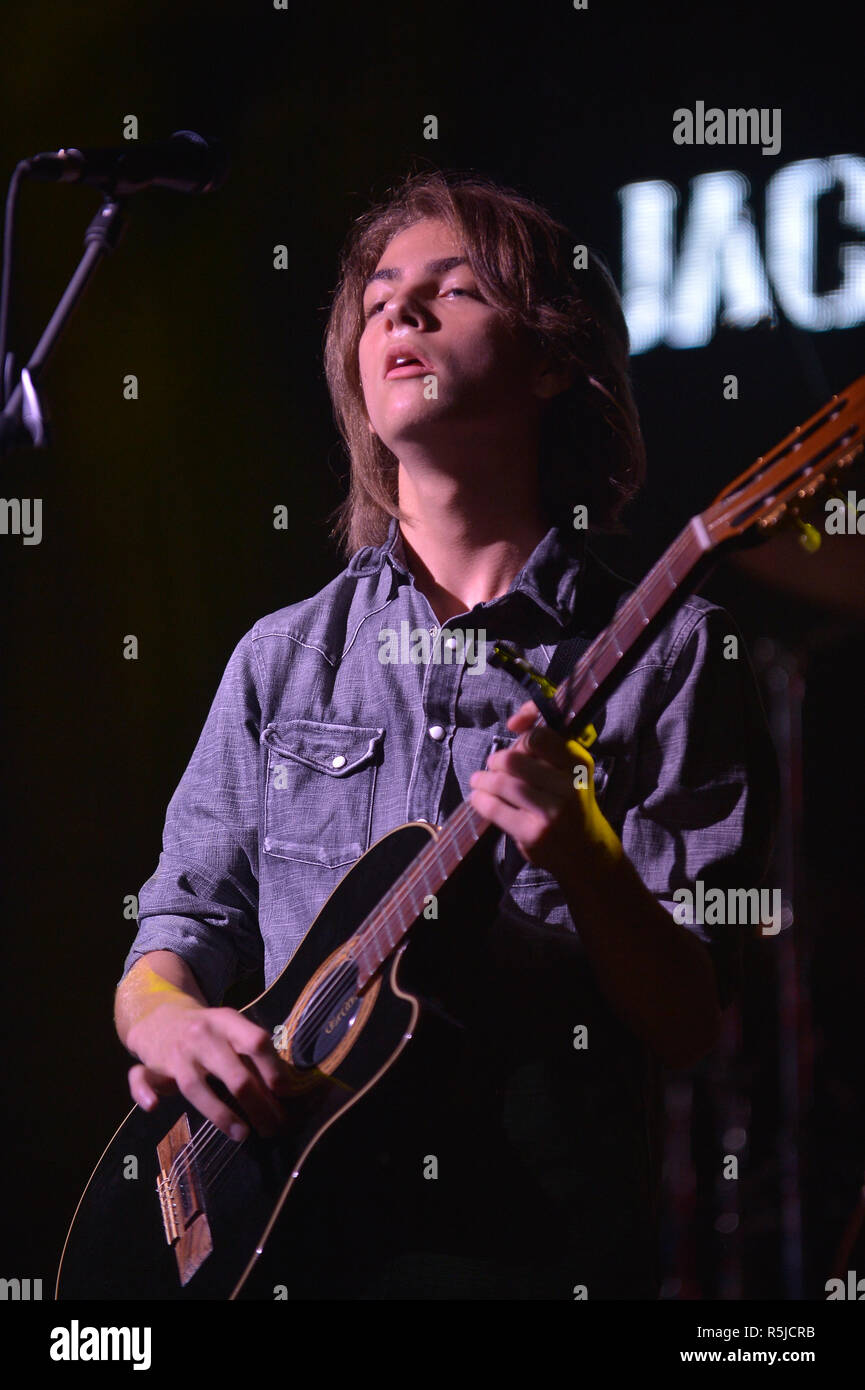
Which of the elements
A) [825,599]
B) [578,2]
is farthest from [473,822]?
[578,2]

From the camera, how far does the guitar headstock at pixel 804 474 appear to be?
1358 mm

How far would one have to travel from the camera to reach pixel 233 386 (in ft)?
7.11

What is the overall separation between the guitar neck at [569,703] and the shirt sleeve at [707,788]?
0.67 feet

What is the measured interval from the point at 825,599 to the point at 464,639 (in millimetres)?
653

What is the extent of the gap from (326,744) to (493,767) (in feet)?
1.44

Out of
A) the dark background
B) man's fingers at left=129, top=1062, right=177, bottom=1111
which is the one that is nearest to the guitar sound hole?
man's fingers at left=129, top=1062, right=177, bottom=1111

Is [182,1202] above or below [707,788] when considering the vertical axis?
below
